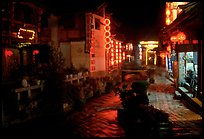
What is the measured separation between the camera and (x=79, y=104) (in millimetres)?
13867

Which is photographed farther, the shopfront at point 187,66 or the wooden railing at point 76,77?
the shopfront at point 187,66

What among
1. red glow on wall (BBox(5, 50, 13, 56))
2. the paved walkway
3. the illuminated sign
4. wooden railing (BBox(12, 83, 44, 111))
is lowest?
the paved walkway

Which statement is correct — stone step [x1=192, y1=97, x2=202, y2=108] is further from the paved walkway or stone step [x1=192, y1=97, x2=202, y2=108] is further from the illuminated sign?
the illuminated sign

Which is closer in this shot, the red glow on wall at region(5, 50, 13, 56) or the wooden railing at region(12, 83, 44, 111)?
the wooden railing at region(12, 83, 44, 111)

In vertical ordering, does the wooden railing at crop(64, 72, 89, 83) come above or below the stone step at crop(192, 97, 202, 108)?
above

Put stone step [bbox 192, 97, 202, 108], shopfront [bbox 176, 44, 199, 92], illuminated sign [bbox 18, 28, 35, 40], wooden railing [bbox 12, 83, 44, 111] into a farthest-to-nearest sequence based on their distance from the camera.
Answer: illuminated sign [bbox 18, 28, 35, 40], shopfront [bbox 176, 44, 199, 92], stone step [bbox 192, 97, 202, 108], wooden railing [bbox 12, 83, 44, 111]

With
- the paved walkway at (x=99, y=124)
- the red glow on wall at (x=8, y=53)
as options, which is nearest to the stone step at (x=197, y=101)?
the paved walkway at (x=99, y=124)

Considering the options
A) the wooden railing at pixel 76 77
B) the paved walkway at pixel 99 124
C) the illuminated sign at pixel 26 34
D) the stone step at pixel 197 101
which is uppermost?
the illuminated sign at pixel 26 34

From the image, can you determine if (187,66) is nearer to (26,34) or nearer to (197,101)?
(197,101)

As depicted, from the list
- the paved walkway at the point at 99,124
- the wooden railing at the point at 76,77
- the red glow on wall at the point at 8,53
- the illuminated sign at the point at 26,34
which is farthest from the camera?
the red glow on wall at the point at 8,53

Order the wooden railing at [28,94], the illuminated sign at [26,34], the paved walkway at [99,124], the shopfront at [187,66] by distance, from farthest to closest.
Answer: the illuminated sign at [26,34]
the shopfront at [187,66]
the wooden railing at [28,94]
the paved walkway at [99,124]

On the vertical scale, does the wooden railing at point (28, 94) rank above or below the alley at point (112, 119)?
above

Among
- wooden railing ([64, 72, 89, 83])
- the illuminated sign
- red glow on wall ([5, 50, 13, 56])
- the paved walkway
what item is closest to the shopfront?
the paved walkway

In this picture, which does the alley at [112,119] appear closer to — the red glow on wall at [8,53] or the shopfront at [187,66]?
the shopfront at [187,66]
